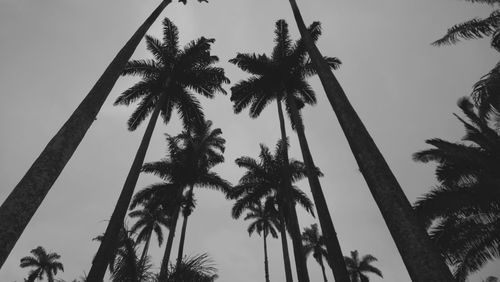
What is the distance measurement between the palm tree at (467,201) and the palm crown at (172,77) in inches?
484

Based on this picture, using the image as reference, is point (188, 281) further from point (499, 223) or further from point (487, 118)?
point (487, 118)

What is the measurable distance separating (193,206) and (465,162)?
667 inches

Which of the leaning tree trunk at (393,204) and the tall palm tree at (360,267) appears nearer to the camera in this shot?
the leaning tree trunk at (393,204)

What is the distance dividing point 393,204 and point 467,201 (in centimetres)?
876

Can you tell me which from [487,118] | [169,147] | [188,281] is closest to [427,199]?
[487,118]

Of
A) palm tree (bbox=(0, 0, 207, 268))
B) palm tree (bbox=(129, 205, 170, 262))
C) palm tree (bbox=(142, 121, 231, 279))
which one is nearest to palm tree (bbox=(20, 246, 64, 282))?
palm tree (bbox=(129, 205, 170, 262))

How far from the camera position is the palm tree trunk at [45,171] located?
118 inches

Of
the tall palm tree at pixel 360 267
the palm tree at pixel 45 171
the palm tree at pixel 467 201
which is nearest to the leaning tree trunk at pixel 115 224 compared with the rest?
the palm tree at pixel 45 171

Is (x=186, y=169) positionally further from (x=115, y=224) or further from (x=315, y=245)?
(x=315, y=245)

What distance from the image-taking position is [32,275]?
44625 mm

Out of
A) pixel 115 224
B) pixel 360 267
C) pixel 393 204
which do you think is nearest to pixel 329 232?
pixel 115 224

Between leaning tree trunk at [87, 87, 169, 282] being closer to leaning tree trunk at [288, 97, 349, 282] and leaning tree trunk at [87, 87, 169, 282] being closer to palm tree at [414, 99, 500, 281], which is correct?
leaning tree trunk at [288, 97, 349, 282]

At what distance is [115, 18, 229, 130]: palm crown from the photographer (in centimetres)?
1656

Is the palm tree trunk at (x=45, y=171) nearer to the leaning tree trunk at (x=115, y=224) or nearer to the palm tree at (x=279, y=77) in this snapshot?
the leaning tree trunk at (x=115, y=224)
